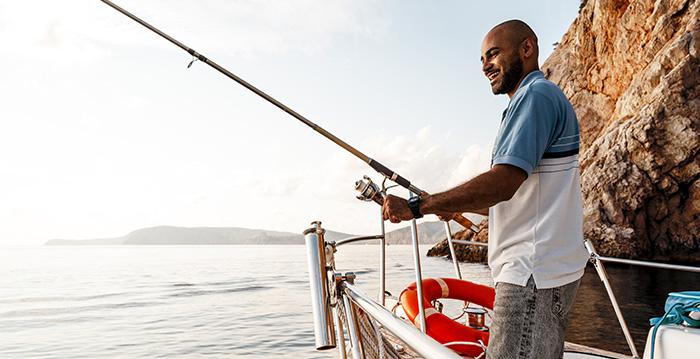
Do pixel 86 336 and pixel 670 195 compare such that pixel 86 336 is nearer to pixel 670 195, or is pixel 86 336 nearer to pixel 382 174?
pixel 382 174

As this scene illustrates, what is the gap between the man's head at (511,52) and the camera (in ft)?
7.43

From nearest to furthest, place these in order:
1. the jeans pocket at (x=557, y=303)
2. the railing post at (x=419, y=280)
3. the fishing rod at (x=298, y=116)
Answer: the jeans pocket at (x=557, y=303) → the railing post at (x=419, y=280) → the fishing rod at (x=298, y=116)

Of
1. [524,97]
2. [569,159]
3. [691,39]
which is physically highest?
[691,39]

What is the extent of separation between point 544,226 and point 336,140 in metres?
2.63

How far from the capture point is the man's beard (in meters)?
2.28

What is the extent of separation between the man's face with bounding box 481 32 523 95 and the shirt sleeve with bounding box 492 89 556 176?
276 mm

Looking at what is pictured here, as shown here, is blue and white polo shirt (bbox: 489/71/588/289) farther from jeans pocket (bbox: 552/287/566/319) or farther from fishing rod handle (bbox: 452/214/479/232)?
fishing rod handle (bbox: 452/214/479/232)

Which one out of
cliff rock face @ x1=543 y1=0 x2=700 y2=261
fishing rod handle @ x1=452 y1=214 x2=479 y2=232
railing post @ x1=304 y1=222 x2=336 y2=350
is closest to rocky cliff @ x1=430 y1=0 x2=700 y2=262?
cliff rock face @ x1=543 y1=0 x2=700 y2=261

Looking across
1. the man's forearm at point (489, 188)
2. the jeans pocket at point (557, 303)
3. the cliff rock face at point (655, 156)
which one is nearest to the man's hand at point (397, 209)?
the man's forearm at point (489, 188)

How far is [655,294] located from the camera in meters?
17.5

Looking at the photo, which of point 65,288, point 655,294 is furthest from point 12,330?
point 655,294

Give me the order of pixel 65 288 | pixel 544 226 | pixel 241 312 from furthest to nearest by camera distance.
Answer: pixel 65 288 < pixel 241 312 < pixel 544 226

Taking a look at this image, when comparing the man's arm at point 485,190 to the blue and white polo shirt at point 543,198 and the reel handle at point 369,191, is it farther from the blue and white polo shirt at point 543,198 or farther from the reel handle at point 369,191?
the reel handle at point 369,191

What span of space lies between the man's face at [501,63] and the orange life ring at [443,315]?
1.55 meters
